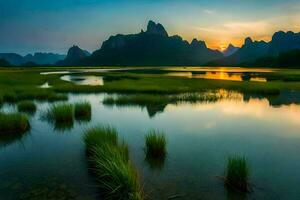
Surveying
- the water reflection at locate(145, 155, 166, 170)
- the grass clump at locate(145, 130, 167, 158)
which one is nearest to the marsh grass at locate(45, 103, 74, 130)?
the grass clump at locate(145, 130, 167, 158)

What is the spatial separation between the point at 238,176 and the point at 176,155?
15.0 ft

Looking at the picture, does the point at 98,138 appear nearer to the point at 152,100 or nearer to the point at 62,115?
the point at 62,115

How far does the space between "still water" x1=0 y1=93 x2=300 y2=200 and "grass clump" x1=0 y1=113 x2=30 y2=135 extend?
718 millimetres

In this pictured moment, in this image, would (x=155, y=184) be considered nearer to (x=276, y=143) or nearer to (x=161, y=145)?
(x=161, y=145)

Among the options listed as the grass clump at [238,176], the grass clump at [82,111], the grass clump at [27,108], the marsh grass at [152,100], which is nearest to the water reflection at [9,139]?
the grass clump at [82,111]

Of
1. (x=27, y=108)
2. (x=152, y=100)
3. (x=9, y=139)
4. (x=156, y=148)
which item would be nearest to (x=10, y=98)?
(x=27, y=108)

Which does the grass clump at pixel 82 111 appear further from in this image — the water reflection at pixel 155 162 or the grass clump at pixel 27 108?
the water reflection at pixel 155 162

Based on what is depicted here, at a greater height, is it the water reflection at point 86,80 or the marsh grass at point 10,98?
the water reflection at point 86,80

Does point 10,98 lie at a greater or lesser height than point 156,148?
greater

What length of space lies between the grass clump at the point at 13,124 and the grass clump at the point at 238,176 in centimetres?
1494

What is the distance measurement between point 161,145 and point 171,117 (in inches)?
434

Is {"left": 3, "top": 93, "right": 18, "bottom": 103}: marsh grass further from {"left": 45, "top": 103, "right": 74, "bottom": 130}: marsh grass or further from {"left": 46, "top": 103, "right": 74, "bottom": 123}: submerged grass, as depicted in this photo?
{"left": 46, "top": 103, "right": 74, "bottom": 123}: submerged grass

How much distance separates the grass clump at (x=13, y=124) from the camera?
19462 millimetres

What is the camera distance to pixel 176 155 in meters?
14.8
